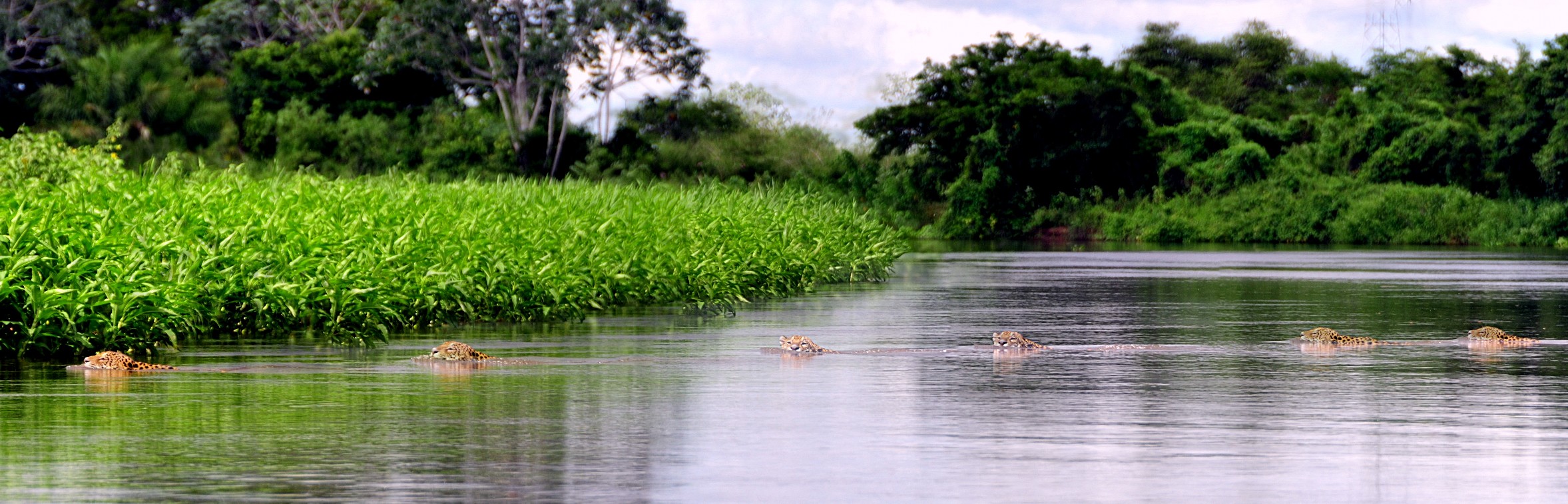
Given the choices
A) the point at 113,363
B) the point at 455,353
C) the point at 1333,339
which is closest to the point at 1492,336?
the point at 1333,339

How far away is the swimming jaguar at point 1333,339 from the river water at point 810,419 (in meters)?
0.41

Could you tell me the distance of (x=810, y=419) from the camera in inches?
355

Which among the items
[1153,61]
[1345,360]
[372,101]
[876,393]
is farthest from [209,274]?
[1153,61]

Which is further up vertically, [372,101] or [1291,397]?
[372,101]

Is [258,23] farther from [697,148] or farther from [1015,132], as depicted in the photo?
[1015,132]

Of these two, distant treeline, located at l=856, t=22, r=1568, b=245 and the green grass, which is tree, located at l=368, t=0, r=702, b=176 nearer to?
distant treeline, located at l=856, t=22, r=1568, b=245

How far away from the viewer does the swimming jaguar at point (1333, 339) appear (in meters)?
14.3

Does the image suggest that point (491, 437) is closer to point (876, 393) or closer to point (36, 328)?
point (876, 393)

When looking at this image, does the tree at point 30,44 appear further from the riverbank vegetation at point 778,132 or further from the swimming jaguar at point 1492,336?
the swimming jaguar at point 1492,336

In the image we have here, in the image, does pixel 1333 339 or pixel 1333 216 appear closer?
pixel 1333 339

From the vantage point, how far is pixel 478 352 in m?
12.3

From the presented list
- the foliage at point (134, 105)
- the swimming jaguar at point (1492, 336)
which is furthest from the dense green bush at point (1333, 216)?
the swimming jaguar at point (1492, 336)

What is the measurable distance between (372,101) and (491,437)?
1897 inches

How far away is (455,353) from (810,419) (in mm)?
3796
